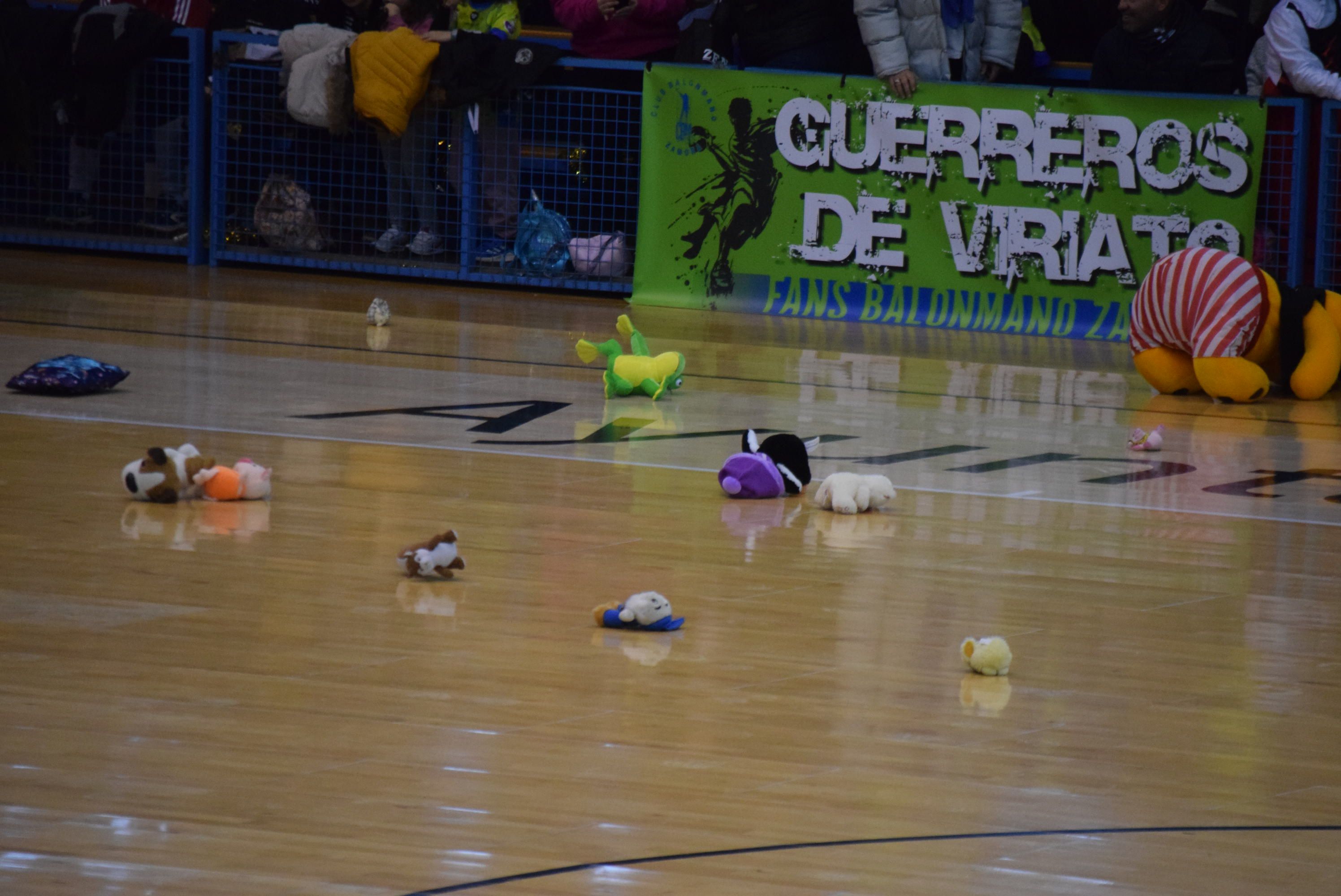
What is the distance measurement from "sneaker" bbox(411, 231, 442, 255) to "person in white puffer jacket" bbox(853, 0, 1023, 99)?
2563 millimetres

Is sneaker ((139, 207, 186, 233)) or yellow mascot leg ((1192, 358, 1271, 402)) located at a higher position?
sneaker ((139, 207, 186, 233))

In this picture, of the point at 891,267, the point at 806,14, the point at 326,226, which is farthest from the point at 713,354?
the point at 326,226

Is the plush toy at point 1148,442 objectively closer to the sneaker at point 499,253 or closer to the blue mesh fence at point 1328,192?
the blue mesh fence at point 1328,192

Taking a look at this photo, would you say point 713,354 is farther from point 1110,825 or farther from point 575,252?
point 1110,825

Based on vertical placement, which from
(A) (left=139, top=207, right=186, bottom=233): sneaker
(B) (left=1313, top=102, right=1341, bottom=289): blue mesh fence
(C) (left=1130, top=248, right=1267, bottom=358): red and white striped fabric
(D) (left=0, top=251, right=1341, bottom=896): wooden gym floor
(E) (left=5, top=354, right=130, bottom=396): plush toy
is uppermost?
(B) (left=1313, top=102, right=1341, bottom=289): blue mesh fence

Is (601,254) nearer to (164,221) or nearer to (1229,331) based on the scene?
(164,221)

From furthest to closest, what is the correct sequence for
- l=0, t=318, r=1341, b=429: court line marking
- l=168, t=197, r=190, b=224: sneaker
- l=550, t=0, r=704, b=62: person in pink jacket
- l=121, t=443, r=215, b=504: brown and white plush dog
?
l=168, t=197, r=190, b=224: sneaker
l=550, t=0, r=704, b=62: person in pink jacket
l=0, t=318, r=1341, b=429: court line marking
l=121, t=443, r=215, b=504: brown and white plush dog

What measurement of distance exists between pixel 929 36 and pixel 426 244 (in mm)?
2923

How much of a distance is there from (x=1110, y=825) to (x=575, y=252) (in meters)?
7.81

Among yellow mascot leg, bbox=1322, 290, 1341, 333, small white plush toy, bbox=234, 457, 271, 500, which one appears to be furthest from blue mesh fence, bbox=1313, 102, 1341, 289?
small white plush toy, bbox=234, 457, 271, 500

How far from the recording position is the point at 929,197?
31.4 feet

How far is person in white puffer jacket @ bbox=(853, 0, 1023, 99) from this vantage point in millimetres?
9492

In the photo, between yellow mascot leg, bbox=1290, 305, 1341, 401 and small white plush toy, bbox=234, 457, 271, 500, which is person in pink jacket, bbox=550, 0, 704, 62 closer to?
yellow mascot leg, bbox=1290, 305, 1341, 401

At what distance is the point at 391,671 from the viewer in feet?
11.9
